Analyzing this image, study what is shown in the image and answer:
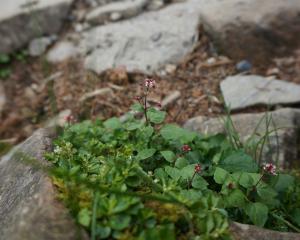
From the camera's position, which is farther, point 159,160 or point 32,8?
point 32,8

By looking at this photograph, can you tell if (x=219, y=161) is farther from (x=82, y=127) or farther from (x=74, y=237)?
(x=74, y=237)

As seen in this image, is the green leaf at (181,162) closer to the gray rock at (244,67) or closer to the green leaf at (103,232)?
the green leaf at (103,232)

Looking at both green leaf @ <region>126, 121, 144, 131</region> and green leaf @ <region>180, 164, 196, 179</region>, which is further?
green leaf @ <region>126, 121, 144, 131</region>

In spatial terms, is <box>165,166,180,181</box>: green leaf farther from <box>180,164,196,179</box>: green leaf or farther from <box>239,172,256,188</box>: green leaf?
<box>239,172,256,188</box>: green leaf

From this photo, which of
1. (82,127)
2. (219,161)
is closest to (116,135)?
(82,127)

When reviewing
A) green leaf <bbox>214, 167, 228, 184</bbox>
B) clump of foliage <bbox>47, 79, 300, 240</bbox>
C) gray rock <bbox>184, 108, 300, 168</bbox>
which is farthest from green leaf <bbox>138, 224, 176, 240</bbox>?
gray rock <bbox>184, 108, 300, 168</bbox>

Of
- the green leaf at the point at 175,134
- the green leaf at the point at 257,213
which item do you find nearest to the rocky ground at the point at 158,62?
the green leaf at the point at 175,134

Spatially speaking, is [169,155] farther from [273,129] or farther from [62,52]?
[62,52]
